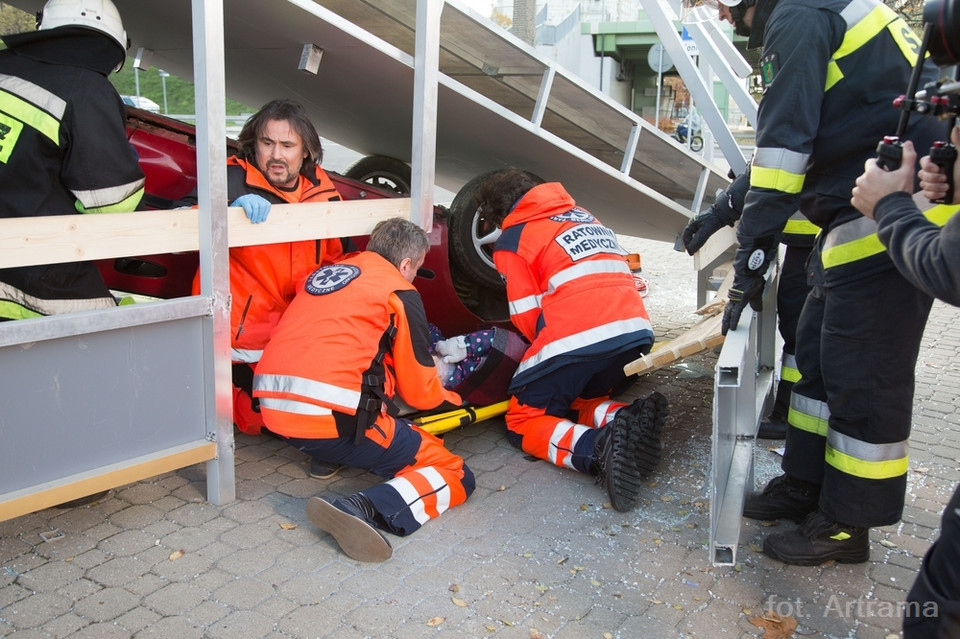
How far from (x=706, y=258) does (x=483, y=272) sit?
3.91 ft

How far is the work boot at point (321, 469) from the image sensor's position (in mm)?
3500

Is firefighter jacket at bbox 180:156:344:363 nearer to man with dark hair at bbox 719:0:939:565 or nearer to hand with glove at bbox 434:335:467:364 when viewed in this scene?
hand with glove at bbox 434:335:467:364

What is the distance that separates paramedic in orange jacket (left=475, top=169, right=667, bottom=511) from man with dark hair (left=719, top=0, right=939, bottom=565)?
860mm

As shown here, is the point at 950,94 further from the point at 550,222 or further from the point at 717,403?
the point at 550,222

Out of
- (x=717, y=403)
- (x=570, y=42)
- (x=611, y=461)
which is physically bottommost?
(x=611, y=461)

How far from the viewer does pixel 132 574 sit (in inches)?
108

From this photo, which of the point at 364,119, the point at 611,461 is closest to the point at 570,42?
the point at 364,119

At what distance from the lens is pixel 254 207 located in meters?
3.10

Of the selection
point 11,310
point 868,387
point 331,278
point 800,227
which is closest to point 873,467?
point 868,387

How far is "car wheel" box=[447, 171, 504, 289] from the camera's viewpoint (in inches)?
179

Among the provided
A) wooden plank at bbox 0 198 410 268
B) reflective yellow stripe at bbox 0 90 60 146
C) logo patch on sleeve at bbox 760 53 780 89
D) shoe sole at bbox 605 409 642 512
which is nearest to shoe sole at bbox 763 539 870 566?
shoe sole at bbox 605 409 642 512

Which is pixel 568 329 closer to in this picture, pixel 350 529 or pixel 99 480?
pixel 350 529

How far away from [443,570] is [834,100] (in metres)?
2.00

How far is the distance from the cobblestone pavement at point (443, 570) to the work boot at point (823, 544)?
41 millimetres
